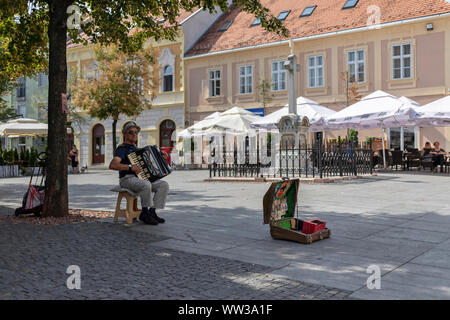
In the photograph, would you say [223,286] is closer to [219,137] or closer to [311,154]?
[311,154]

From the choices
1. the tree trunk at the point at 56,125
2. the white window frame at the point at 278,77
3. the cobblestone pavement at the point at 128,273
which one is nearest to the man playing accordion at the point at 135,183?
the cobblestone pavement at the point at 128,273

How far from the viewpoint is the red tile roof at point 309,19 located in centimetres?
2366

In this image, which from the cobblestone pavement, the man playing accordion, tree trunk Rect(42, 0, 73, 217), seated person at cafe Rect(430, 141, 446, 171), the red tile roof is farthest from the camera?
the red tile roof

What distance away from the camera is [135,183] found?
720 centimetres

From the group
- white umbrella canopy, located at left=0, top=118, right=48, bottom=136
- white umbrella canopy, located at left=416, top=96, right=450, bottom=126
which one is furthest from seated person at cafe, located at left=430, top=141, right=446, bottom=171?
white umbrella canopy, located at left=0, top=118, right=48, bottom=136

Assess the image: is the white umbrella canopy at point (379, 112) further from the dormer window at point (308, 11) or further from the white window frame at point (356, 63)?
the dormer window at point (308, 11)

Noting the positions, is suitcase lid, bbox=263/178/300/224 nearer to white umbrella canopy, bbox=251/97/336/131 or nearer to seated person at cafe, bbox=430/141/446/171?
white umbrella canopy, bbox=251/97/336/131

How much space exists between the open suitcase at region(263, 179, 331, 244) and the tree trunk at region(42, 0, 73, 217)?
3.84m

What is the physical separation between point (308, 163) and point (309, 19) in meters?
15.0

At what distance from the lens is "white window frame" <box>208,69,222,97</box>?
100 ft

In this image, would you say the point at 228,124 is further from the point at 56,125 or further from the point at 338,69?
the point at 56,125

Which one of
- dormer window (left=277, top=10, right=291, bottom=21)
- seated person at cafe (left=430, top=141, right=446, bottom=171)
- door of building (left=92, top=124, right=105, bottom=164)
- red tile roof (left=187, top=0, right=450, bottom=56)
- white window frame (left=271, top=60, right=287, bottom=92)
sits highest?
dormer window (left=277, top=10, right=291, bottom=21)

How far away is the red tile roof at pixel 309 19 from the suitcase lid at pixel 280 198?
19507mm

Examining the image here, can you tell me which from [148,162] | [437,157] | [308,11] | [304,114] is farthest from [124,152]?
[308,11]
